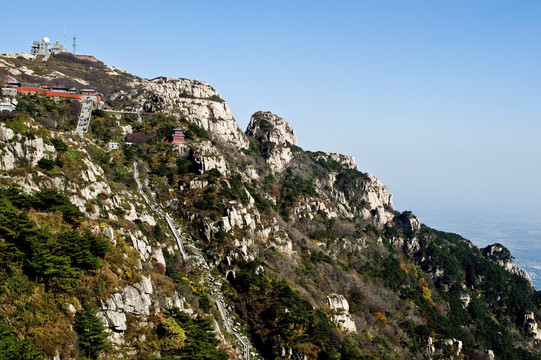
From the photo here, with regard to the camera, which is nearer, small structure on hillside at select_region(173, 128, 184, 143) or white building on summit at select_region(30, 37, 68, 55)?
small structure on hillside at select_region(173, 128, 184, 143)

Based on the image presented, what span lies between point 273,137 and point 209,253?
6355 cm

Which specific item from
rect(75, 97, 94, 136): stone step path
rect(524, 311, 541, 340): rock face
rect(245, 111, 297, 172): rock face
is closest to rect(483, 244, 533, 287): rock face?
rect(524, 311, 541, 340): rock face

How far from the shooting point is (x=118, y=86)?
104438 mm

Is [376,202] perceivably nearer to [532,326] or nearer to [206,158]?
[532,326]

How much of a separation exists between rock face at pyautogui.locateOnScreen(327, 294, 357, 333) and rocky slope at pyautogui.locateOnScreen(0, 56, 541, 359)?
0.26 meters

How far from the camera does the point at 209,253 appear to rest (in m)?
48.9

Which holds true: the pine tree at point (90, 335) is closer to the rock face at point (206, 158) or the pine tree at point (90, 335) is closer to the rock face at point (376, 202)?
the rock face at point (206, 158)

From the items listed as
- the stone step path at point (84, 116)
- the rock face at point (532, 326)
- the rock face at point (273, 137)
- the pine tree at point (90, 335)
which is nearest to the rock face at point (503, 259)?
the rock face at point (532, 326)

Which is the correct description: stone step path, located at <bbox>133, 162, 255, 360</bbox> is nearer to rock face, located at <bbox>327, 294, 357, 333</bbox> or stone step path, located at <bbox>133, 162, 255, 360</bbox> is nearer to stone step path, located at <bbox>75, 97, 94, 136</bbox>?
stone step path, located at <bbox>75, 97, 94, 136</bbox>

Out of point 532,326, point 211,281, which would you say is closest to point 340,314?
point 211,281

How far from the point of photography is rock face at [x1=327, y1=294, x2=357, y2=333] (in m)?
51.1

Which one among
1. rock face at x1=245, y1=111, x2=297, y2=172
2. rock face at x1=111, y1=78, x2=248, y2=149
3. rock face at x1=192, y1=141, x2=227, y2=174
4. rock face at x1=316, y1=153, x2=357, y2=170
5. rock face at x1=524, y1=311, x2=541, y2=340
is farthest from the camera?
rock face at x1=316, y1=153, x2=357, y2=170

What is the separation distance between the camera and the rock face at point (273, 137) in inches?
4016

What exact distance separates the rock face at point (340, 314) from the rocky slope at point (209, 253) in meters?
0.26
